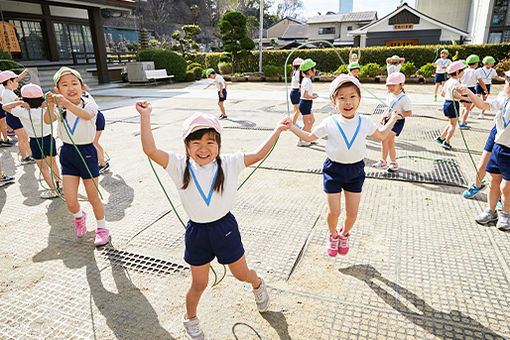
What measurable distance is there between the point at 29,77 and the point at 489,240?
17.7 m

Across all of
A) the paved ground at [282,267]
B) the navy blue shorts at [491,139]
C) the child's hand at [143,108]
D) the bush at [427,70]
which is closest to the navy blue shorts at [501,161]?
the navy blue shorts at [491,139]

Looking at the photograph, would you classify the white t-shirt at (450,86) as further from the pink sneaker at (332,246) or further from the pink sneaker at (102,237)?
the pink sneaker at (102,237)

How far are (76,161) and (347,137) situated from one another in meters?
2.73

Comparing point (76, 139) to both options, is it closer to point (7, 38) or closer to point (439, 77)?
point (439, 77)

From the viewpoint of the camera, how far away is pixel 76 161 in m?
3.47

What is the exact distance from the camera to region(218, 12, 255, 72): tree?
24031 millimetres

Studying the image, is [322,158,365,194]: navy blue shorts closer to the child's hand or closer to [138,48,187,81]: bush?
the child's hand

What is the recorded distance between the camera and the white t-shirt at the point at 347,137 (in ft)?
9.53

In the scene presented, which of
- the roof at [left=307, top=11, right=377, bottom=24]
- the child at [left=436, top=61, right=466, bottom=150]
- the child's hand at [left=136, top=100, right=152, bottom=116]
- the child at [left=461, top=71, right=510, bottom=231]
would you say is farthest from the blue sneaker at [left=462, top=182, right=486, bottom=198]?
the roof at [left=307, top=11, right=377, bottom=24]

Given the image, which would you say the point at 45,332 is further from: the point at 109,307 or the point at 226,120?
the point at 226,120

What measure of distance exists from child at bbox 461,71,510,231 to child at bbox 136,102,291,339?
275cm

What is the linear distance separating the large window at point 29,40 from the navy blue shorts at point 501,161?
25274mm

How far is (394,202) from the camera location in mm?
4430

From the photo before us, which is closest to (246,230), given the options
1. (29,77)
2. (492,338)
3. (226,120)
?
(492,338)
